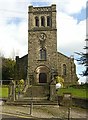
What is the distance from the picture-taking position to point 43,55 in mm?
58312

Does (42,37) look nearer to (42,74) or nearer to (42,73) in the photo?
(42,73)

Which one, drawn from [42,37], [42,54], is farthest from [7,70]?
[42,37]

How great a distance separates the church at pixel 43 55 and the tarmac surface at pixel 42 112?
2930 cm

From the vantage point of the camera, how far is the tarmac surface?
869 inches

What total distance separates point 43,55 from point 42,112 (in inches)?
1334

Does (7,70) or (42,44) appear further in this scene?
(7,70)

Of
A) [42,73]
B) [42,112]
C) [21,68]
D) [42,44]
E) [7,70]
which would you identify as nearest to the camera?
[42,112]

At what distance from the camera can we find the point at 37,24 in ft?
194

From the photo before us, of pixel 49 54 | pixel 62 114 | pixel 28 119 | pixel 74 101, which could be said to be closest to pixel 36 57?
pixel 49 54

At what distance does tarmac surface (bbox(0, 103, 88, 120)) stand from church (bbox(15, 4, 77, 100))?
2930cm

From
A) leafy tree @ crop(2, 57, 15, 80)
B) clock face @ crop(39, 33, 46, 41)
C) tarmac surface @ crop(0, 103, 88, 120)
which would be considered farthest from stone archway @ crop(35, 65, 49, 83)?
tarmac surface @ crop(0, 103, 88, 120)

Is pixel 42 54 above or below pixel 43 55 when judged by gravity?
above

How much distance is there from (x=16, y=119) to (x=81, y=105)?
10.1 m

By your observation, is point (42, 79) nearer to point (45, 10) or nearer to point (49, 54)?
point (49, 54)
